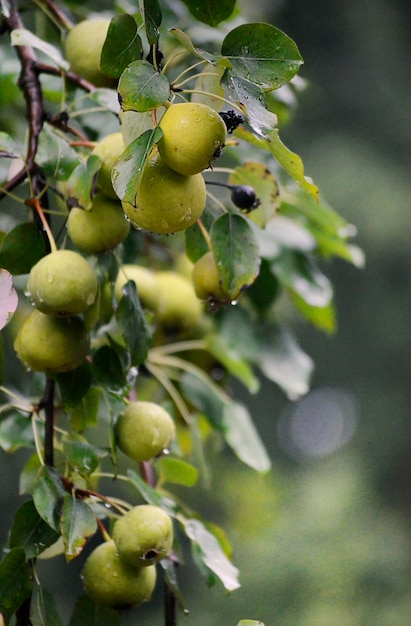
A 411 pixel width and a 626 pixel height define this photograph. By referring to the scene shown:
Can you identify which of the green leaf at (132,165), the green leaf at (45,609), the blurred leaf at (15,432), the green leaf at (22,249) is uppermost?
the green leaf at (132,165)

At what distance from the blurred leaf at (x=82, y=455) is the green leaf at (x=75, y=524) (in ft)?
0.12

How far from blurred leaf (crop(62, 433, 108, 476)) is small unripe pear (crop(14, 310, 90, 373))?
74mm

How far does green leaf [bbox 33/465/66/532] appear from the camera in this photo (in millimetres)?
714

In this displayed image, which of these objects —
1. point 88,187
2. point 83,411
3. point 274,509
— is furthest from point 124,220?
point 274,509

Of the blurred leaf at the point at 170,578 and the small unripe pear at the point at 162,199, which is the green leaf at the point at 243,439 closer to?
the blurred leaf at the point at 170,578

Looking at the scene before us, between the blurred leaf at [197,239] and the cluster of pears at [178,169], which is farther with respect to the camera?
the blurred leaf at [197,239]

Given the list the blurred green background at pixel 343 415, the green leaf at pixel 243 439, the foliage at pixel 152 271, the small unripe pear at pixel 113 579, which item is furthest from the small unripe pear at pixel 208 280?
the blurred green background at pixel 343 415

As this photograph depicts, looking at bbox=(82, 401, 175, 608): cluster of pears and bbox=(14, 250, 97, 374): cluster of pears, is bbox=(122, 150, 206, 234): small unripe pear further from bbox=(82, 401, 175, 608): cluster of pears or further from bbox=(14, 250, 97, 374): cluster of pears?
bbox=(82, 401, 175, 608): cluster of pears

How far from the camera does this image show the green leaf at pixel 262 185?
851 mm

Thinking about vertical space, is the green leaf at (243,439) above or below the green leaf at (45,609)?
below

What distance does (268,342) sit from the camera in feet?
4.12

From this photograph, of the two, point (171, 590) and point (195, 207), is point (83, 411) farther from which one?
point (195, 207)

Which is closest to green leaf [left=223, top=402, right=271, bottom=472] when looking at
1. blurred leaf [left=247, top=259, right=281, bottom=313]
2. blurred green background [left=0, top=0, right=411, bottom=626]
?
blurred leaf [left=247, top=259, right=281, bottom=313]

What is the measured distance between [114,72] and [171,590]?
0.49m
